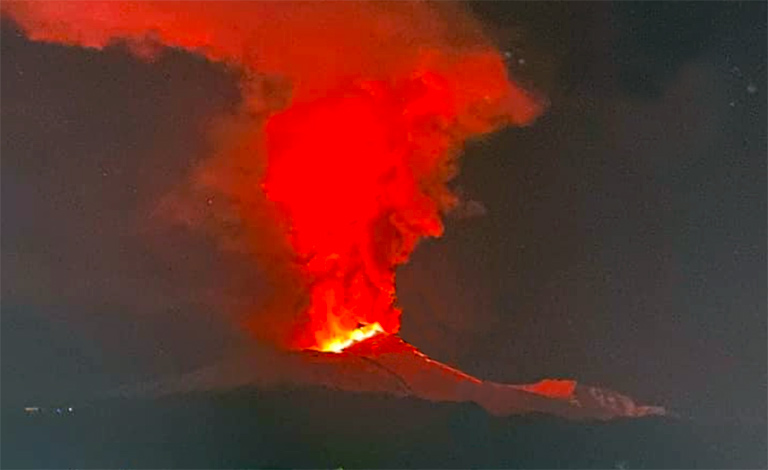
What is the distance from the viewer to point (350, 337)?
1.63m

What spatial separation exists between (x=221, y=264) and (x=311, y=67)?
37 centimetres

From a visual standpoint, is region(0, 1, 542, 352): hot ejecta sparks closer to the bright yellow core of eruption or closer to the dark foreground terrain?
the bright yellow core of eruption

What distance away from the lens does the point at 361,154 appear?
1621 millimetres

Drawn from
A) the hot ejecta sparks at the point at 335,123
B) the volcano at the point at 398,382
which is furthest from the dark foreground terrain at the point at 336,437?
the hot ejecta sparks at the point at 335,123

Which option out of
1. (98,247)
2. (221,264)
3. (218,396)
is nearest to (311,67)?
(221,264)

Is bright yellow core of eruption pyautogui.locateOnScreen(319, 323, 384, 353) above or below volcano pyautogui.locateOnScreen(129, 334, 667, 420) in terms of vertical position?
above

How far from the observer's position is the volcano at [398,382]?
5.20 ft

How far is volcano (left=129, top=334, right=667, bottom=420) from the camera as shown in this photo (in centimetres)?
159

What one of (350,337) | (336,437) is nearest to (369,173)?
(350,337)

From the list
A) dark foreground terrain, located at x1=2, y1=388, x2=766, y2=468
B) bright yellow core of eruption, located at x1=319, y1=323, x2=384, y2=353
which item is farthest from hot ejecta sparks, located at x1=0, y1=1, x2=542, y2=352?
dark foreground terrain, located at x1=2, y1=388, x2=766, y2=468

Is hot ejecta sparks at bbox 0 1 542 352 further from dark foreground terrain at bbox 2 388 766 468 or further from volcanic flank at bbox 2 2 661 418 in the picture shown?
dark foreground terrain at bbox 2 388 766 468

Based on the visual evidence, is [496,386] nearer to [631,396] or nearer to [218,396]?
[631,396]

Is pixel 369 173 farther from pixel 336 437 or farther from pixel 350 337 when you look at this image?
pixel 336 437

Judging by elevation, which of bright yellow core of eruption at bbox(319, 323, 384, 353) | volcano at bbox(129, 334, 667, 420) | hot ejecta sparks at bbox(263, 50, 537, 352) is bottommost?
volcano at bbox(129, 334, 667, 420)
